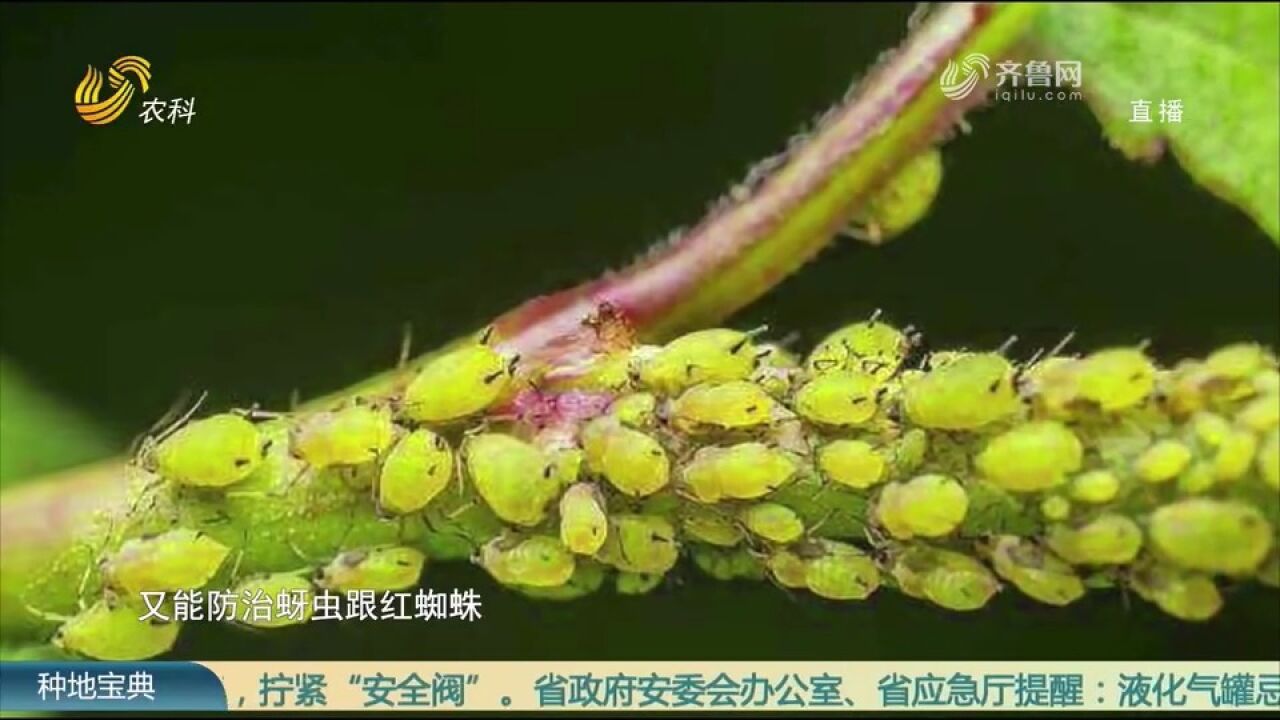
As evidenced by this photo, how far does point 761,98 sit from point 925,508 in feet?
1.38

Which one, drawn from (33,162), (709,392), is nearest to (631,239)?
(709,392)

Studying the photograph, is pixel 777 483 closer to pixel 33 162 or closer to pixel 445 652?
pixel 445 652

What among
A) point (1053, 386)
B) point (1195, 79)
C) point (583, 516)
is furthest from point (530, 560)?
point (1195, 79)

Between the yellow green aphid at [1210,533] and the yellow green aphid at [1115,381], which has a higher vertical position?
the yellow green aphid at [1115,381]

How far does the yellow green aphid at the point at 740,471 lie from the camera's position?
46.9 inches

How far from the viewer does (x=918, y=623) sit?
134 cm

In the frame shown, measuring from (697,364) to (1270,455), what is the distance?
41cm

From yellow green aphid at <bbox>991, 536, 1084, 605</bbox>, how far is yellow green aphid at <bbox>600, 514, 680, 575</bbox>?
0.79 feet

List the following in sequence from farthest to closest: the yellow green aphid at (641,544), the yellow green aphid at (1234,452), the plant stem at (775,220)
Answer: the plant stem at (775,220) → the yellow green aphid at (641,544) → the yellow green aphid at (1234,452)

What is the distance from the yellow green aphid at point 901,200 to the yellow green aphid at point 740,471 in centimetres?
26

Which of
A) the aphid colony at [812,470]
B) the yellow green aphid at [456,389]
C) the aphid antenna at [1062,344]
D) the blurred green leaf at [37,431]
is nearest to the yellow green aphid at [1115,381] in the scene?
the aphid colony at [812,470]

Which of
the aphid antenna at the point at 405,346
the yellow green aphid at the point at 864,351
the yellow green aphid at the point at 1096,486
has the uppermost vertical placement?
the aphid antenna at the point at 405,346

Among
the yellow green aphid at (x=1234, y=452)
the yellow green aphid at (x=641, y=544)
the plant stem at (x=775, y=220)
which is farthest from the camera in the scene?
the plant stem at (x=775, y=220)

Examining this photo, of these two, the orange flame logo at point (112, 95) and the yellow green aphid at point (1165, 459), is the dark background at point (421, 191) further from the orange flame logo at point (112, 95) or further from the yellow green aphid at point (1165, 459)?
the yellow green aphid at point (1165, 459)
